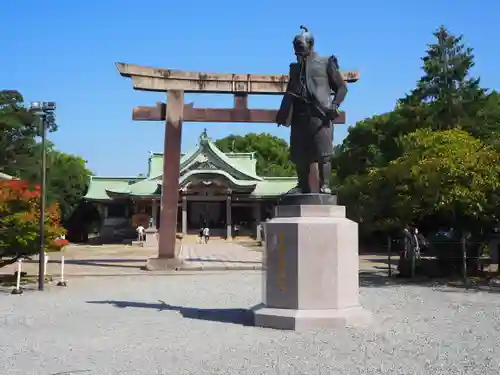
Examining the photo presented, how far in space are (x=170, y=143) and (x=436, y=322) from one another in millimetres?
11431

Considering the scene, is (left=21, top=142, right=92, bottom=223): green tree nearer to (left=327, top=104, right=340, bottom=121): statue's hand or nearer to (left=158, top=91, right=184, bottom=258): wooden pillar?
(left=158, top=91, right=184, bottom=258): wooden pillar

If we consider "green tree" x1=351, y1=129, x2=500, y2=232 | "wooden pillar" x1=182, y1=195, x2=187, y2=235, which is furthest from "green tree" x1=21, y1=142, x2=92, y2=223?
"green tree" x1=351, y1=129, x2=500, y2=232

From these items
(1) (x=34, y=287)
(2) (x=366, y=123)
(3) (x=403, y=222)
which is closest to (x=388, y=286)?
(3) (x=403, y=222)

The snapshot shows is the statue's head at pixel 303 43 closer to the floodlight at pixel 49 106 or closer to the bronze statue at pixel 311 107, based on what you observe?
the bronze statue at pixel 311 107

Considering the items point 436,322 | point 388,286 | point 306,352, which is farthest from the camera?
point 388,286

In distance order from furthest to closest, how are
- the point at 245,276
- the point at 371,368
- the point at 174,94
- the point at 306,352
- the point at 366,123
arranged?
the point at 366,123
the point at 174,94
the point at 245,276
the point at 306,352
the point at 371,368

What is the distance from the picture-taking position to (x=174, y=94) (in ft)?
54.7

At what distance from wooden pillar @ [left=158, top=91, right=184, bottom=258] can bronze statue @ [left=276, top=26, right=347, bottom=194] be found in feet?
31.2

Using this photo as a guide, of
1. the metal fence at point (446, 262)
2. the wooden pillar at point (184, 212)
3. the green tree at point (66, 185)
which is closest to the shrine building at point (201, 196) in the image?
the wooden pillar at point (184, 212)

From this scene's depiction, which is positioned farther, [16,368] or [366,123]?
[366,123]

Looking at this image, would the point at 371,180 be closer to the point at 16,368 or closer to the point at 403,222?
the point at 403,222

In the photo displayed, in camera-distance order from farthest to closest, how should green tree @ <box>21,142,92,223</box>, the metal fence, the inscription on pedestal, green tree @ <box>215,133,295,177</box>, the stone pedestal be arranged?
green tree @ <box>215,133,295,177</box>, green tree @ <box>21,142,92,223</box>, the metal fence, the inscription on pedestal, the stone pedestal

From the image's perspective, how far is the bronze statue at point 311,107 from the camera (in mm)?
7438

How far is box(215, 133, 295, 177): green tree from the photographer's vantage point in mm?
60569
